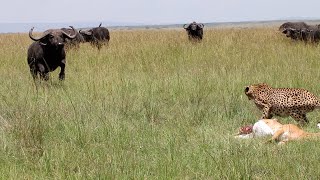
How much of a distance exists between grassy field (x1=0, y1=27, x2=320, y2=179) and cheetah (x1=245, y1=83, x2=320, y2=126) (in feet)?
0.73

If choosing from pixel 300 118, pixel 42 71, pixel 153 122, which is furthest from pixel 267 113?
pixel 42 71

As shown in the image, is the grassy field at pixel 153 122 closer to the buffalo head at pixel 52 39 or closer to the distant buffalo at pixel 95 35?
Answer: the buffalo head at pixel 52 39

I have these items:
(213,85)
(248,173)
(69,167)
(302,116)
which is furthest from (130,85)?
(248,173)

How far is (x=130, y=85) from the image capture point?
8.51 m

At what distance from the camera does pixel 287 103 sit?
6.04 metres

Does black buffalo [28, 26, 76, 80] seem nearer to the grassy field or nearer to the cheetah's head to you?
the grassy field

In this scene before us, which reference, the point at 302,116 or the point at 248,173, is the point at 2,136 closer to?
the point at 248,173

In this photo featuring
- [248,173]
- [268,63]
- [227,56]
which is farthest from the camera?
[227,56]

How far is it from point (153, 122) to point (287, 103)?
170 centimetres

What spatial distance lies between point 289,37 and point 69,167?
50.2 feet

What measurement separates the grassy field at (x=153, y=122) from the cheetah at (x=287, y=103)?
0.22m

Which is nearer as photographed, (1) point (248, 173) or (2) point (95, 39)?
(1) point (248, 173)

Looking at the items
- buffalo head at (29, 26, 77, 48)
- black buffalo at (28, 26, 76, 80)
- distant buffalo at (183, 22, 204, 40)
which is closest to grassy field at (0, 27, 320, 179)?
black buffalo at (28, 26, 76, 80)

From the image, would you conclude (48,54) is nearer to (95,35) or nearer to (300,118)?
(300,118)
